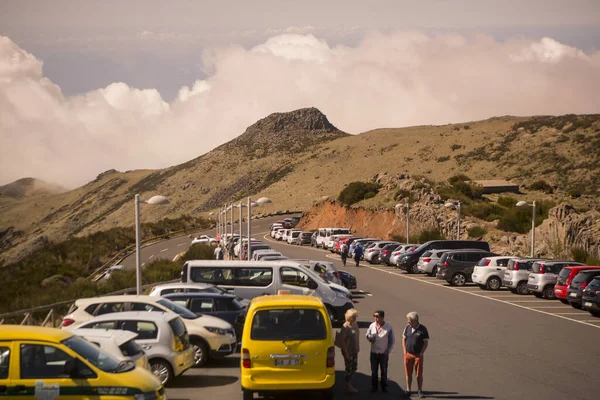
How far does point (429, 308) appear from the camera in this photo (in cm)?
2828

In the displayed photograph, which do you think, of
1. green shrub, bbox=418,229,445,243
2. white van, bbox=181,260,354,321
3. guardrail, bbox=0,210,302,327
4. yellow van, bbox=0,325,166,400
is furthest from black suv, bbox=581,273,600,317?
green shrub, bbox=418,229,445,243

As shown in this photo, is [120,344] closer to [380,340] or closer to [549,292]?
[380,340]

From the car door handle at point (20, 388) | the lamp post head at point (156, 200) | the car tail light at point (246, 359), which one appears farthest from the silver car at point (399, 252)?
the car door handle at point (20, 388)

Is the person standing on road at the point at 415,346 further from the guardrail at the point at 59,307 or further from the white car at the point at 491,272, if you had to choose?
the white car at the point at 491,272

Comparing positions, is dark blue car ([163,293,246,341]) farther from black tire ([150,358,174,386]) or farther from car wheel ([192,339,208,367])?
black tire ([150,358,174,386])

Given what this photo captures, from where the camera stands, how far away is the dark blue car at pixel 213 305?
1889 centimetres

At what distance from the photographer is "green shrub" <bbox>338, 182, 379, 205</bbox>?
86062mm

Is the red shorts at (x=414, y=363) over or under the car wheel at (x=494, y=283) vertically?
over

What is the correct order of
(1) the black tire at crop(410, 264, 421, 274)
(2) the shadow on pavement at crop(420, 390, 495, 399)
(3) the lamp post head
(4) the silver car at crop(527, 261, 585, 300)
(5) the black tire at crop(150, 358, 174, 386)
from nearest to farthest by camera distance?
(2) the shadow on pavement at crop(420, 390, 495, 399) → (5) the black tire at crop(150, 358, 174, 386) → (3) the lamp post head → (4) the silver car at crop(527, 261, 585, 300) → (1) the black tire at crop(410, 264, 421, 274)

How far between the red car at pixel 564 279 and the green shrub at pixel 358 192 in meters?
55.6

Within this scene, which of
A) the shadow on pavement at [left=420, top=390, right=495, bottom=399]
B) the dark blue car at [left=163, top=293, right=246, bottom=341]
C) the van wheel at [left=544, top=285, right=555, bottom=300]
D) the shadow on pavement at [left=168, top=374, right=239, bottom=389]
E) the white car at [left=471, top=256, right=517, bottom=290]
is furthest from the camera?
the white car at [left=471, top=256, right=517, bottom=290]

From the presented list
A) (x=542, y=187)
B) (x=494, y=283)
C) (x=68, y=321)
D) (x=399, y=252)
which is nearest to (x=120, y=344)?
(x=68, y=321)

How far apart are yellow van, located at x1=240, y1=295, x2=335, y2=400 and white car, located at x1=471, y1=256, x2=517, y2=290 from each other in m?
24.3

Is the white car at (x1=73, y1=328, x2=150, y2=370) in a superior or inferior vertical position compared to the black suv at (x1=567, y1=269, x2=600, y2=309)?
superior
